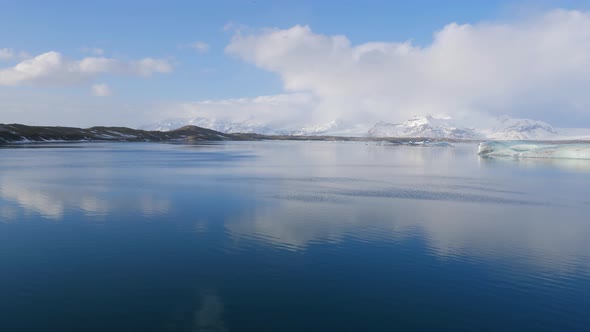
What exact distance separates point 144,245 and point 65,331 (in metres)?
6.14

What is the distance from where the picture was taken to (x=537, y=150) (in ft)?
223

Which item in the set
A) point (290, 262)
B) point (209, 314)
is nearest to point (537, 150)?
point (290, 262)

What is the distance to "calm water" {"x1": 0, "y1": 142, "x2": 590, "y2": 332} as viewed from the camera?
30.4ft

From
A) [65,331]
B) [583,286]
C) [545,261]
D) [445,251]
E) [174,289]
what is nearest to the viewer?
[65,331]

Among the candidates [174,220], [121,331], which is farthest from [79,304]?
[174,220]

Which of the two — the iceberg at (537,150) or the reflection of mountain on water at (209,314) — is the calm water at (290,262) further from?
the iceberg at (537,150)

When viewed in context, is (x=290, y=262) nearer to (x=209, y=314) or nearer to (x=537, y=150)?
(x=209, y=314)

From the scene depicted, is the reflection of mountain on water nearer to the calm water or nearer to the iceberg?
the calm water

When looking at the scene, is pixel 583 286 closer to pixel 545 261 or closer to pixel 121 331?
pixel 545 261

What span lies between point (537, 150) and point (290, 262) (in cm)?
6801

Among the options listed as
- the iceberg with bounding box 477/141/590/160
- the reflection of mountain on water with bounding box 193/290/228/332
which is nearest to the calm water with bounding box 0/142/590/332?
the reflection of mountain on water with bounding box 193/290/228/332

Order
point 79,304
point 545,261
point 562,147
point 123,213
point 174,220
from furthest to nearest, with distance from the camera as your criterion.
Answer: point 562,147, point 123,213, point 174,220, point 545,261, point 79,304

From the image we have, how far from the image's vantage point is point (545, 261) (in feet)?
43.5

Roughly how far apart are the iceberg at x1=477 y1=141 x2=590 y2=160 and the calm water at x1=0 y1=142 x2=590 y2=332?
46.4 meters
